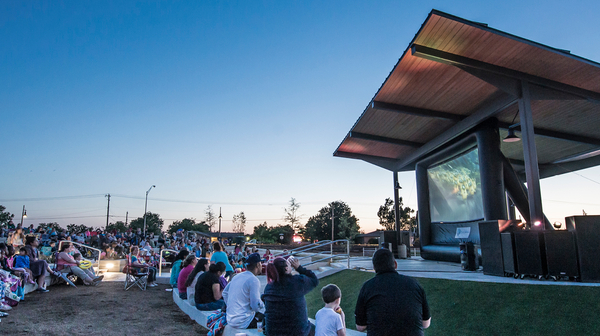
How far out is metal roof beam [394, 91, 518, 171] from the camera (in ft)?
40.1

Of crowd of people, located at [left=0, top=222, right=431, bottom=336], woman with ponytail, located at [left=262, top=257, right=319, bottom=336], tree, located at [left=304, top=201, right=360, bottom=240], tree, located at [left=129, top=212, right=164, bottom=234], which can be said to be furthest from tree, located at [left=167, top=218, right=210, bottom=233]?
woman with ponytail, located at [left=262, top=257, right=319, bottom=336]

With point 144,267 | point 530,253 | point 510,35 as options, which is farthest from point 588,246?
point 144,267

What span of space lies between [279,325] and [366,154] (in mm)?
17344

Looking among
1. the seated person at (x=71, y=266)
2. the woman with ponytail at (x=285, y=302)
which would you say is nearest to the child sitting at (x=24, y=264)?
the seated person at (x=71, y=266)

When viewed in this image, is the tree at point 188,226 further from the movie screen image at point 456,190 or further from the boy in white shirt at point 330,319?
the boy in white shirt at point 330,319

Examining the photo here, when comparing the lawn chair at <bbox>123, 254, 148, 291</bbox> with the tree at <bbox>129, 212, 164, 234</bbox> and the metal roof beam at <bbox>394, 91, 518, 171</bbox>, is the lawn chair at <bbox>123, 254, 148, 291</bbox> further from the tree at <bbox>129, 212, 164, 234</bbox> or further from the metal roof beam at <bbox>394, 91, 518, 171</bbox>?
the tree at <bbox>129, 212, 164, 234</bbox>

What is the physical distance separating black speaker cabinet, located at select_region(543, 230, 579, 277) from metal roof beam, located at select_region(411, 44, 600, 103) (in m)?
4.89

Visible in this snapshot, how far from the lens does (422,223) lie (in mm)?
18578

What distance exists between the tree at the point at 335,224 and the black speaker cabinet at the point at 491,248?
149 feet

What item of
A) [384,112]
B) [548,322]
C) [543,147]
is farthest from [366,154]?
[548,322]

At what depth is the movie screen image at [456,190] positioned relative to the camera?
15.2m

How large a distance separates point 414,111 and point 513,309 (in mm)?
9532

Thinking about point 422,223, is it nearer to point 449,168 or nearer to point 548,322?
point 449,168

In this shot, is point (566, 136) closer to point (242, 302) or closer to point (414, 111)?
point (414, 111)
